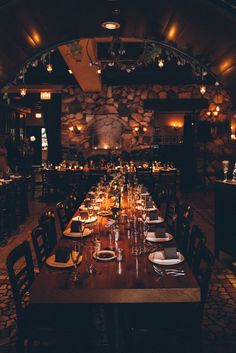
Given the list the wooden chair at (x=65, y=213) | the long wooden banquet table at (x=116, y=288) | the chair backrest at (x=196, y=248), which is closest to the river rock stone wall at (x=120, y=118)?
the wooden chair at (x=65, y=213)

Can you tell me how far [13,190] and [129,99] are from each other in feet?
22.8

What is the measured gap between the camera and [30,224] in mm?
7363

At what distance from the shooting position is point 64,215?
4504 millimetres

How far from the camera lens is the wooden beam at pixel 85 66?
6.63 metres

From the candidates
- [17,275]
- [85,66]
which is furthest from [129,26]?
[85,66]

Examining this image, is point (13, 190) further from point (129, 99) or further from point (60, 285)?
point (129, 99)

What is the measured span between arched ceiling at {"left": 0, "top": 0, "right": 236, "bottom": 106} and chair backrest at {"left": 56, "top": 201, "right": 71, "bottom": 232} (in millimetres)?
1489

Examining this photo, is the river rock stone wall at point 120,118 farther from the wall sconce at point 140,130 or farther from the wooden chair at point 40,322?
the wooden chair at point 40,322

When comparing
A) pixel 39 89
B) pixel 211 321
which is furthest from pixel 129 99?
pixel 211 321

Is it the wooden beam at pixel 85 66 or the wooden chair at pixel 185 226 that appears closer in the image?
the wooden chair at pixel 185 226

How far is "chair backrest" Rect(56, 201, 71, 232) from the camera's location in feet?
13.5

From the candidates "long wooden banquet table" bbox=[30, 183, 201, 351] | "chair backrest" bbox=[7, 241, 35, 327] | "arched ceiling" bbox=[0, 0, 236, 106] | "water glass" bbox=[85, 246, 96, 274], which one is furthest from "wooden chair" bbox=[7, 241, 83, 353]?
"arched ceiling" bbox=[0, 0, 236, 106]

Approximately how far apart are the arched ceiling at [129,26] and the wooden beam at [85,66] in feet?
9.09

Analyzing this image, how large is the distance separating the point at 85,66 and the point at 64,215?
485 centimetres
